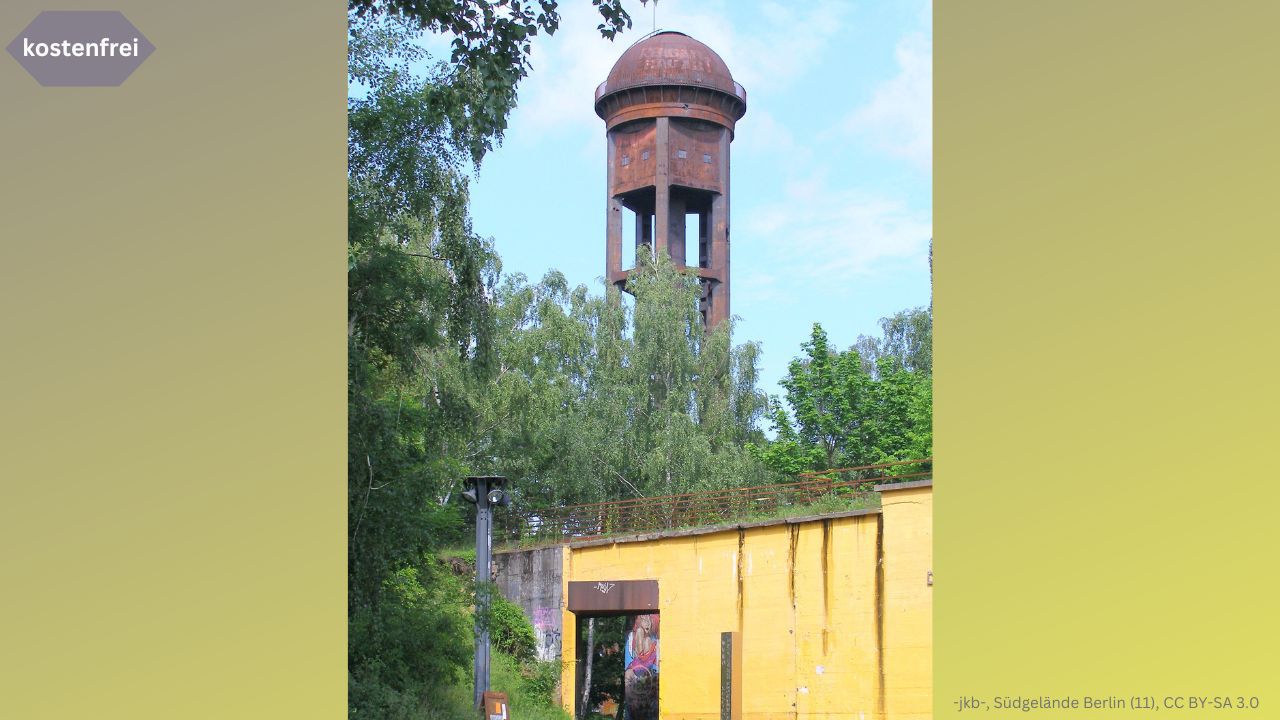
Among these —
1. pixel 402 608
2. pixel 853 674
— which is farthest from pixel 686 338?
pixel 402 608

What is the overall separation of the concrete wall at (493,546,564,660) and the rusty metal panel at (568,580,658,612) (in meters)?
0.57

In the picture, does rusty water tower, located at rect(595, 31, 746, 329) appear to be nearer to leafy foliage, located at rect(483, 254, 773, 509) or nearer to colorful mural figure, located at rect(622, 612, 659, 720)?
leafy foliage, located at rect(483, 254, 773, 509)

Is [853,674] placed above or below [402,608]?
below

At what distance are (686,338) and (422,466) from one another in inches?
958

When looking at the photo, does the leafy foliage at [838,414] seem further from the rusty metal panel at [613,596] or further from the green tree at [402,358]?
the green tree at [402,358]

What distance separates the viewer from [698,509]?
2303cm
